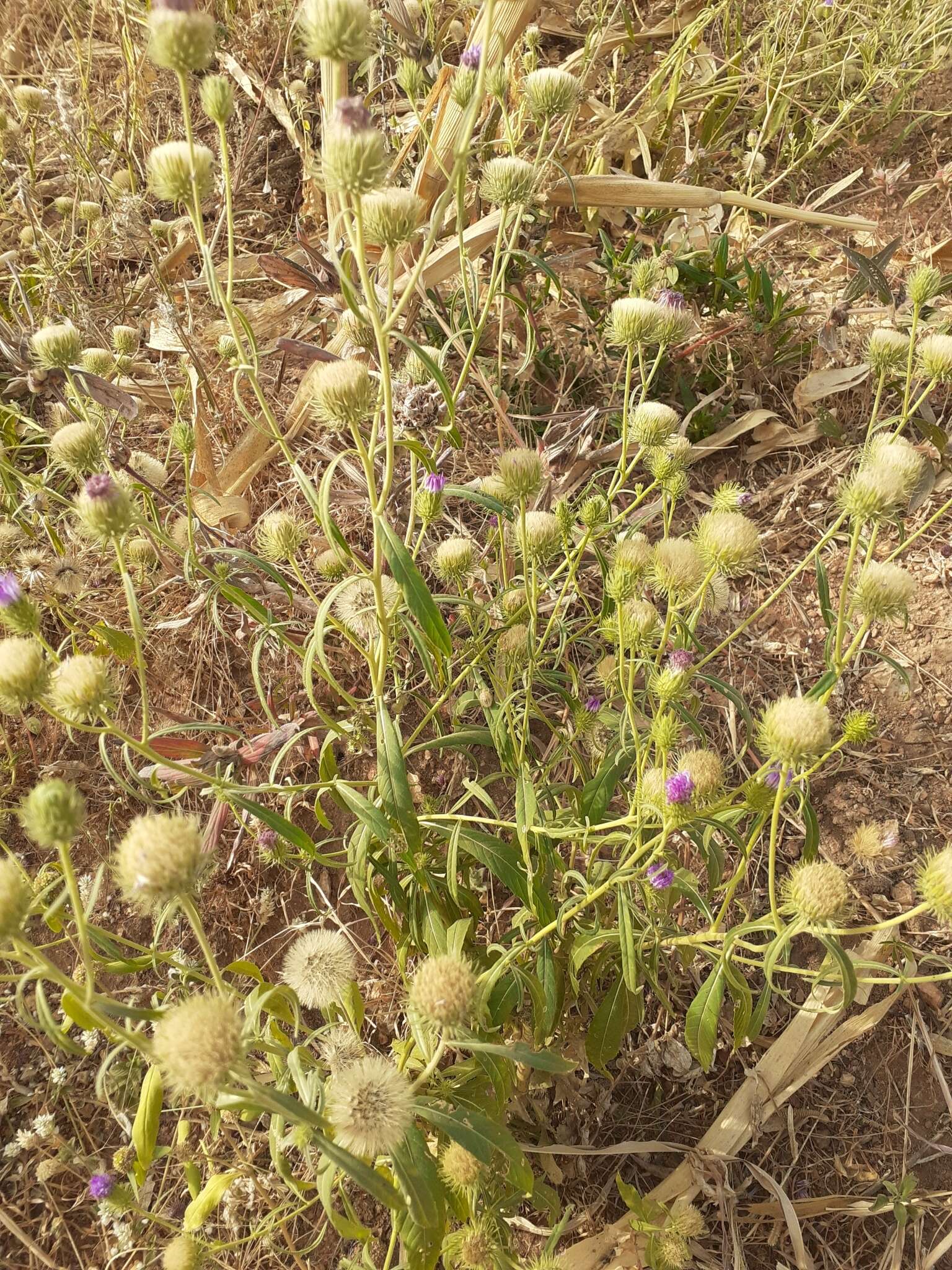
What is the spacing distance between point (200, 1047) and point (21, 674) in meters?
0.69

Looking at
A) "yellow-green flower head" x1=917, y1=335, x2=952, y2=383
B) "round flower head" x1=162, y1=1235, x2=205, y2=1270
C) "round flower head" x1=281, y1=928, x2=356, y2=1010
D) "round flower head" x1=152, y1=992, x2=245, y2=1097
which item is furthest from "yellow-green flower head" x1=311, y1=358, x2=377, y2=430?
"round flower head" x1=162, y1=1235, x2=205, y2=1270

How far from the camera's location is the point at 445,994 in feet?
4.51

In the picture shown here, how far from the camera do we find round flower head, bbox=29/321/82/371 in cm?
229

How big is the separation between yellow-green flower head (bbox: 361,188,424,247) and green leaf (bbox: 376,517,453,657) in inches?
22.2

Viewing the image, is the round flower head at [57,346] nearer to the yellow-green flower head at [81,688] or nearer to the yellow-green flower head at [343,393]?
the yellow-green flower head at [343,393]

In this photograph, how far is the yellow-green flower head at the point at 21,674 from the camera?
1426 millimetres

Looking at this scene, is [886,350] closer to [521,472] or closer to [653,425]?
[653,425]

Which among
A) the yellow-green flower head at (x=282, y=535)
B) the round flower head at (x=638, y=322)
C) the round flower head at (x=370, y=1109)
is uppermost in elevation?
the round flower head at (x=638, y=322)

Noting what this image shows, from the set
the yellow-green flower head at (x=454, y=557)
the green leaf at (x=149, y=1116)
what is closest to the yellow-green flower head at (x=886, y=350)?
the yellow-green flower head at (x=454, y=557)

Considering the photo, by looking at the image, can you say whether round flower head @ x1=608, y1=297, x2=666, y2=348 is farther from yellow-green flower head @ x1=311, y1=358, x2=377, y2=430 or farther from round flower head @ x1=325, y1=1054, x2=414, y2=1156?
round flower head @ x1=325, y1=1054, x2=414, y2=1156

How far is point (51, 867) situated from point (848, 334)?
3.78 metres

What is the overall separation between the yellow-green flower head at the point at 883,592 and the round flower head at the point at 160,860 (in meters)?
1.40

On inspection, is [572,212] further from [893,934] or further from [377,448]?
[893,934]

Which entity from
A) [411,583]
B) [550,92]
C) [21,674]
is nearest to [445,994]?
[411,583]
